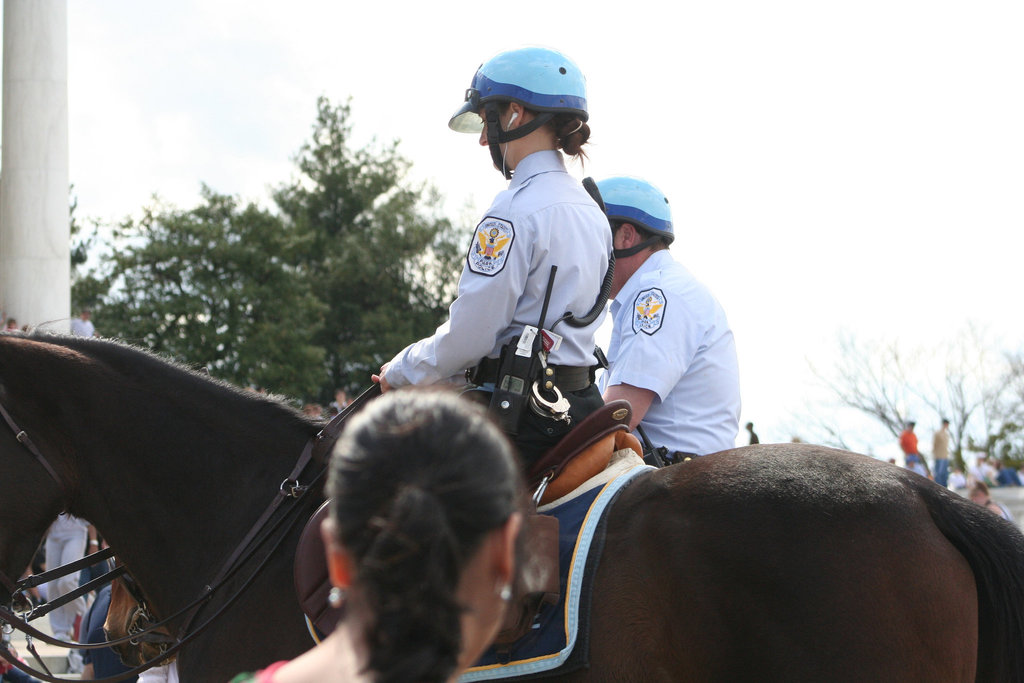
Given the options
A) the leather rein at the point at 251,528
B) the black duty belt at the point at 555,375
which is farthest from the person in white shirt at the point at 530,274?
the leather rein at the point at 251,528

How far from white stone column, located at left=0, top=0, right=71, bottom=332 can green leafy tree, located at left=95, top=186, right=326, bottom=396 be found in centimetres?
2603

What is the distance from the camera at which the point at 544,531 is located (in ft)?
10.1

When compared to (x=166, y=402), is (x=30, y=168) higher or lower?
higher

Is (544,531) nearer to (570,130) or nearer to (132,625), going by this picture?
(570,130)

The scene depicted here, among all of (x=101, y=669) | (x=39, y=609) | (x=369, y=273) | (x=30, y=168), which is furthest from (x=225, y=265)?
(x=39, y=609)

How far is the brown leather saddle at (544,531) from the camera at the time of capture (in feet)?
9.91

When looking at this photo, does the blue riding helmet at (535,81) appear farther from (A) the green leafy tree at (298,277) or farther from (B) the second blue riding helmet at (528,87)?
(A) the green leafy tree at (298,277)

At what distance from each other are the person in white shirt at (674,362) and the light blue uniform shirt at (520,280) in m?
0.87

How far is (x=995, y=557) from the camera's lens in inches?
118

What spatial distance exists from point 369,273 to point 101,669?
4209cm

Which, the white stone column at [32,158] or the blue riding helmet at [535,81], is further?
the white stone column at [32,158]

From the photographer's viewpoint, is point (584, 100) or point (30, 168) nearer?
point (584, 100)

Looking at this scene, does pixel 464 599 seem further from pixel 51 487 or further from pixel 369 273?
pixel 369 273

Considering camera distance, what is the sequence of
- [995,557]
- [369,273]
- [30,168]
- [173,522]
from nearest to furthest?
[995,557] → [173,522] → [30,168] → [369,273]
